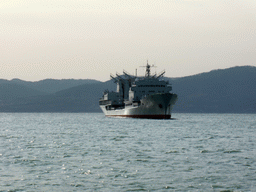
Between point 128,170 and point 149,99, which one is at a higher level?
point 149,99

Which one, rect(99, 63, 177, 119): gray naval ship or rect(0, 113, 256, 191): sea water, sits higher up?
rect(99, 63, 177, 119): gray naval ship

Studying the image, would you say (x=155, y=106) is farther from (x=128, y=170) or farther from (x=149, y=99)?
(x=128, y=170)

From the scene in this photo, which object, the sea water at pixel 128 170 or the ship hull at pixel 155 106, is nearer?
the sea water at pixel 128 170

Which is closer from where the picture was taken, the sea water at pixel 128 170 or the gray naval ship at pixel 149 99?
the sea water at pixel 128 170

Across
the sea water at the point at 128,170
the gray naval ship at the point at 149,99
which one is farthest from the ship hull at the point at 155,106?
the sea water at the point at 128,170

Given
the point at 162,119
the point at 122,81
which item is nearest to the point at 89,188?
the point at 162,119

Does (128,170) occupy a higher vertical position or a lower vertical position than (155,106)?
lower

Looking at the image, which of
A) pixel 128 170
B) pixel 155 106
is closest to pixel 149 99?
pixel 155 106

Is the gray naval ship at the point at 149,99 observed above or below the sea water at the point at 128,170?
above

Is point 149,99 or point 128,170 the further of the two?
point 149,99

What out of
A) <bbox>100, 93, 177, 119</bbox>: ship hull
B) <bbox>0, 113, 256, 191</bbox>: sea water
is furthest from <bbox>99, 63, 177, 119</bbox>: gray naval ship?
<bbox>0, 113, 256, 191</bbox>: sea water

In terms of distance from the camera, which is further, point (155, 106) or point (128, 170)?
point (155, 106)

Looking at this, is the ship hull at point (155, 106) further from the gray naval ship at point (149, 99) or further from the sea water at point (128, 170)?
the sea water at point (128, 170)

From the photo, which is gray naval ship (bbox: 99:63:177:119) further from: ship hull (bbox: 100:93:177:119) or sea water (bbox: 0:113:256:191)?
sea water (bbox: 0:113:256:191)
